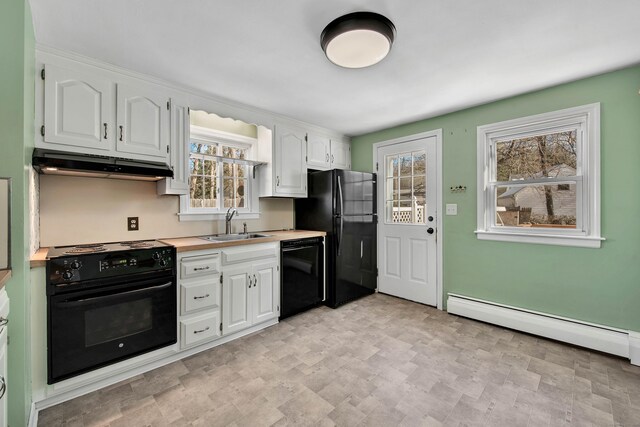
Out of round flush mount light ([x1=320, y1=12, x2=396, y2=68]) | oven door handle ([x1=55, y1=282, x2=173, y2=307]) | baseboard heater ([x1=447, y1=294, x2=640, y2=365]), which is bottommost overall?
baseboard heater ([x1=447, y1=294, x2=640, y2=365])

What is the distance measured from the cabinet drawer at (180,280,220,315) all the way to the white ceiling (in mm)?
1762

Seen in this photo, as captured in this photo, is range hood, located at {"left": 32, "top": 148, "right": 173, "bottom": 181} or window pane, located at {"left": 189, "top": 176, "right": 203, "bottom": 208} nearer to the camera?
range hood, located at {"left": 32, "top": 148, "right": 173, "bottom": 181}

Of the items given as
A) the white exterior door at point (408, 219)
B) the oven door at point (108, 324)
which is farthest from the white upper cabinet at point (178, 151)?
the white exterior door at point (408, 219)

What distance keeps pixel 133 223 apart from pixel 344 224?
7.26ft

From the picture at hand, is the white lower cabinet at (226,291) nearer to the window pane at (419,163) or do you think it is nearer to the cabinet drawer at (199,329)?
the cabinet drawer at (199,329)

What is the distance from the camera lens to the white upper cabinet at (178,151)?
2.43 metres

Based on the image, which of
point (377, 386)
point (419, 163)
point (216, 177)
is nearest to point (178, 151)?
point (216, 177)

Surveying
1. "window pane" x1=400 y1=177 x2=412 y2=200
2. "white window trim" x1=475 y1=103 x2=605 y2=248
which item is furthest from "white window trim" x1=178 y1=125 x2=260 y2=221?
"white window trim" x1=475 y1=103 x2=605 y2=248

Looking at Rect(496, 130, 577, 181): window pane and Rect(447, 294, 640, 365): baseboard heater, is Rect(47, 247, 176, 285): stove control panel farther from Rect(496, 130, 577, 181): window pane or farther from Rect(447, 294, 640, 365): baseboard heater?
Rect(496, 130, 577, 181): window pane

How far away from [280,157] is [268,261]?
4.13ft

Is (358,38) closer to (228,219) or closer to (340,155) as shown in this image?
(228,219)

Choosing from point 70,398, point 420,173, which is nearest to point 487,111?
point 420,173

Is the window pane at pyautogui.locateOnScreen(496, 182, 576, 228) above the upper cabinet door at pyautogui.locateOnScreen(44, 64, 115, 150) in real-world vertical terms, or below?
below

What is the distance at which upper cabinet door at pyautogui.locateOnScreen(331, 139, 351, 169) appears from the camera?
395 centimetres
